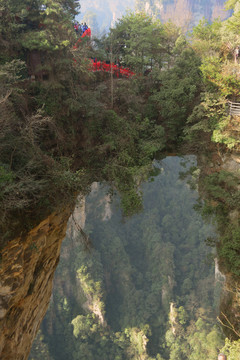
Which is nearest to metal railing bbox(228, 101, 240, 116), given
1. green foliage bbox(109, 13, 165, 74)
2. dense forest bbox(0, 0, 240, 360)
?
dense forest bbox(0, 0, 240, 360)

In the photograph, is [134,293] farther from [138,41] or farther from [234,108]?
[138,41]

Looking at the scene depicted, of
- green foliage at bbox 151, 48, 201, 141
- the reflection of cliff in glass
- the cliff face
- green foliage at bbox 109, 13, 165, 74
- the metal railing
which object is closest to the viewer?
the cliff face

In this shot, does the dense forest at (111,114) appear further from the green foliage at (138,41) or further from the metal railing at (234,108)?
the metal railing at (234,108)

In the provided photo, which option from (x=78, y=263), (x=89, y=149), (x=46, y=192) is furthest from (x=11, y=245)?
(x=78, y=263)

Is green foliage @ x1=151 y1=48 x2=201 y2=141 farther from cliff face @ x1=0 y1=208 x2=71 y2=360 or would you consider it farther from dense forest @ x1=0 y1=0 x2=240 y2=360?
cliff face @ x1=0 y1=208 x2=71 y2=360

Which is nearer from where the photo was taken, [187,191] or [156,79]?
[156,79]

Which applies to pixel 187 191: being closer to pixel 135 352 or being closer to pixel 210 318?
pixel 210 318
